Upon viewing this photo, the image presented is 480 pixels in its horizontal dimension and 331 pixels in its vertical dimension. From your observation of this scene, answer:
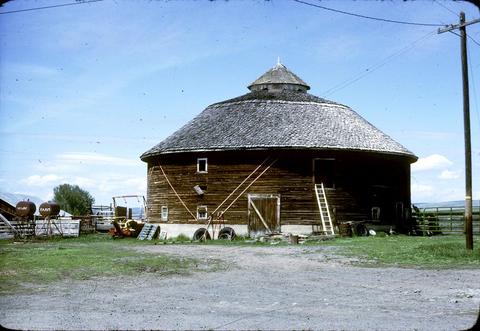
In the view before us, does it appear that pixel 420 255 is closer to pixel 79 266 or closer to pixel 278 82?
pixel 79 266

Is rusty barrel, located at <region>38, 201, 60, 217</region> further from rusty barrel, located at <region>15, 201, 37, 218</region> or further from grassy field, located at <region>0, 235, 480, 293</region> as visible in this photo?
grassy field, located at <region>0, 235, 480, 293</region>

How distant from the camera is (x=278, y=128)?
33.6 m

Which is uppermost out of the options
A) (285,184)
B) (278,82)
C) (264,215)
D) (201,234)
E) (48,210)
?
(278,82)

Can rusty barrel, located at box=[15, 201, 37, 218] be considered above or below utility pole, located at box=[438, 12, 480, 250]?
below

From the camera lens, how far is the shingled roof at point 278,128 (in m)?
32.2

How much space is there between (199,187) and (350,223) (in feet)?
28.2

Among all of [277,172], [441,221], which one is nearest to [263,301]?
[277,172]

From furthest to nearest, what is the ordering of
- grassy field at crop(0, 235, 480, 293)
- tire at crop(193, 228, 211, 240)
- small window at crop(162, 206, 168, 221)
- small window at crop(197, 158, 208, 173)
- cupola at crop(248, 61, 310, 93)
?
cupola at crop(248, 61, 310, 93) < small window at crop(162, 206, 168, 221) < small window at crop(197, 158, 208, 173) < tire at crop(193, 228, 211, 240) < grassy field at crop(0, 235, 480, 293)

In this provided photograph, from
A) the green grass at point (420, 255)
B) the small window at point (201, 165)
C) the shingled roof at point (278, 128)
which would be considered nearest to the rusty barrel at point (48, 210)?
the shingled roof at point (278, 128)

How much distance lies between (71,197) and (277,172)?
52.6 metres

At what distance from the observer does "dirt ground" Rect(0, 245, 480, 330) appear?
30.9 ft

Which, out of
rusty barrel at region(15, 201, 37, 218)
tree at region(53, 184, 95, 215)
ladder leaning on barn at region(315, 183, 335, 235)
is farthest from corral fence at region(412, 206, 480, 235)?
tree at region(53, 184, 95, 215)

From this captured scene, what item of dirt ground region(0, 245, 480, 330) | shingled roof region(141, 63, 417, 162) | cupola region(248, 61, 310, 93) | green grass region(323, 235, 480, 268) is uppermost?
cupola region(248, 61, 310, 93)

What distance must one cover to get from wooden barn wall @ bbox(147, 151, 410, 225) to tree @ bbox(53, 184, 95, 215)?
4240cm
